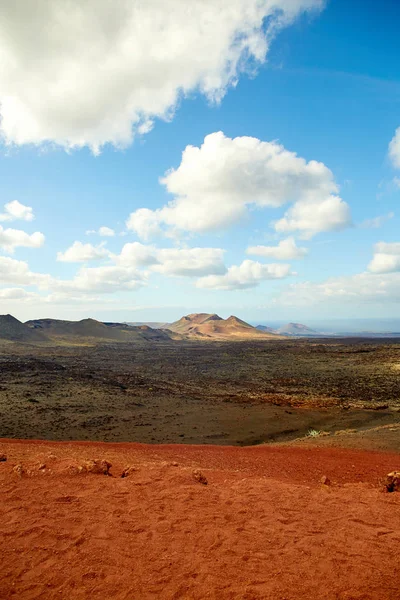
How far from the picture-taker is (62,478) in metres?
8.40

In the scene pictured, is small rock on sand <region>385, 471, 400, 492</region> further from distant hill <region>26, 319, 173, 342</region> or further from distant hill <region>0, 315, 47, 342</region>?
distant hill <region>26, 319, 173, 342</region>

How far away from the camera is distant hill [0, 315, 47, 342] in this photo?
8088 centimetres

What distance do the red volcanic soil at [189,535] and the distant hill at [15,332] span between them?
265ft

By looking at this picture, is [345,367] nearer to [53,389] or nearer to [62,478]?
[53,389]

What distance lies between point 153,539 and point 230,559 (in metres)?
1.42

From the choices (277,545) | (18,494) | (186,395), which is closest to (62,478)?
(18,494)

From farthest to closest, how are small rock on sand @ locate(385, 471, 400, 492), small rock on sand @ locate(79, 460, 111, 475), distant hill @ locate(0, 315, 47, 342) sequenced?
distant hill @ locate(0, 315, 47, 342) < small rock on sand @ locate(79, 460, 111, 475) < small rock on sand @ locate(385, 471, 400, 492)

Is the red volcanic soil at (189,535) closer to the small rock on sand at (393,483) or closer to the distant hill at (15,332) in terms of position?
the small rock on sand at (393,483)

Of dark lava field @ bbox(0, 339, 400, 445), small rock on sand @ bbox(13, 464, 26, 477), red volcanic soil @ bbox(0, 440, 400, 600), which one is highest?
small rock on sand @ bbox(13, 464, 26, 477)

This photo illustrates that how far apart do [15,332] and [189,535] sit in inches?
3515

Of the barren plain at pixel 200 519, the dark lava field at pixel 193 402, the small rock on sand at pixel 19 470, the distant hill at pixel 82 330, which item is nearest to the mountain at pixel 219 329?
the distant hill at pixel 82 330

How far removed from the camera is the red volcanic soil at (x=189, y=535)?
507 centimetres

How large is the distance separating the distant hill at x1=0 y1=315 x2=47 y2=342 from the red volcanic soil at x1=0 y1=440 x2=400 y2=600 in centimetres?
8070

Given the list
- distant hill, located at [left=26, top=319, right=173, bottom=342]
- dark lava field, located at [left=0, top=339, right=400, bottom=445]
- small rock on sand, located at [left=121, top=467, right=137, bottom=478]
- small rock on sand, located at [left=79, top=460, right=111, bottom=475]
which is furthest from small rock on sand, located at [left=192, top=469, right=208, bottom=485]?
distant hill, located at [left=26, top=319, right=173, bottom=342]
